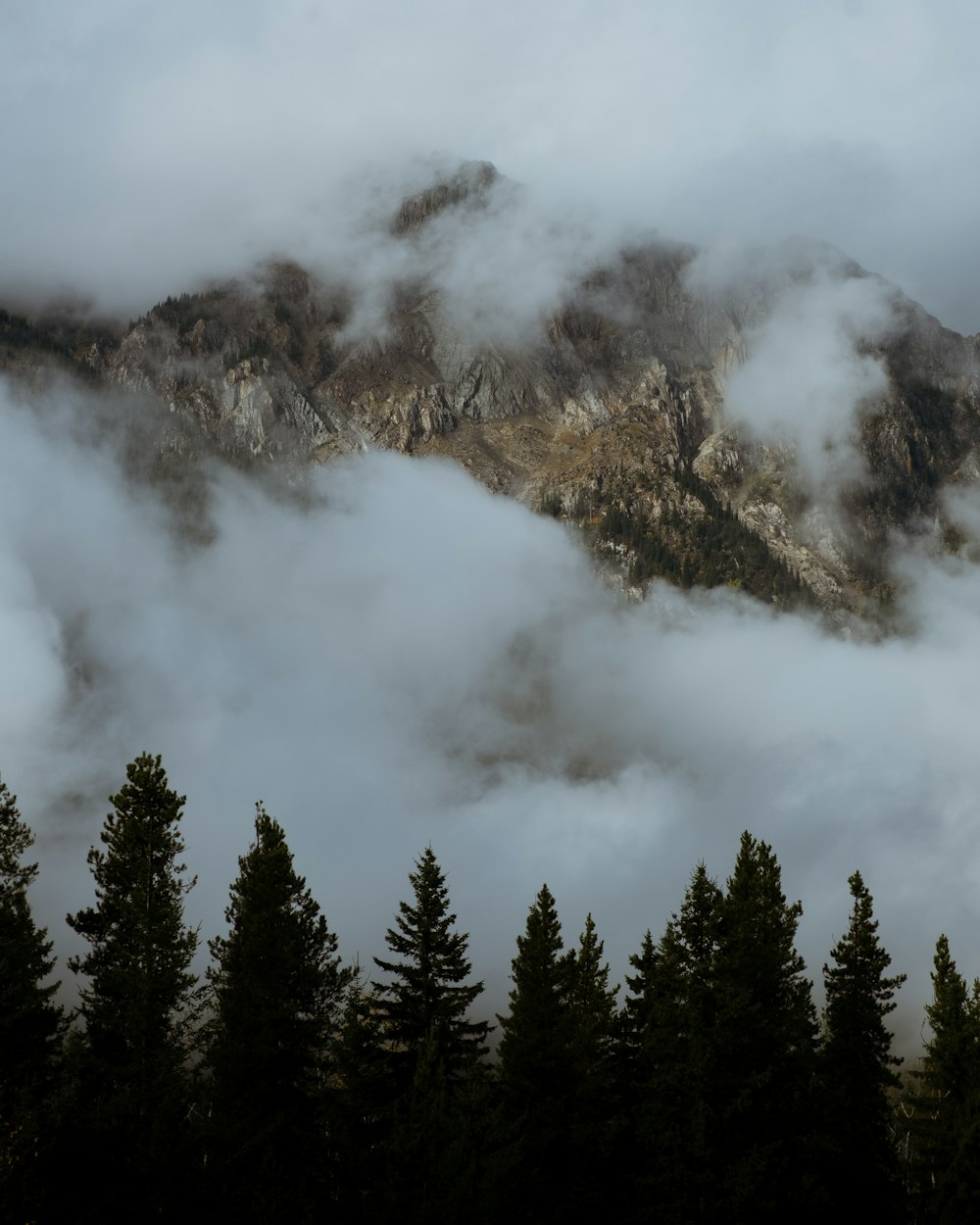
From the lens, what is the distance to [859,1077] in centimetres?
6147

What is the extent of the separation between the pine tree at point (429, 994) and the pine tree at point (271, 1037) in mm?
3095

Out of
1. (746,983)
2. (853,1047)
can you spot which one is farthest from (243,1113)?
(853,1047)

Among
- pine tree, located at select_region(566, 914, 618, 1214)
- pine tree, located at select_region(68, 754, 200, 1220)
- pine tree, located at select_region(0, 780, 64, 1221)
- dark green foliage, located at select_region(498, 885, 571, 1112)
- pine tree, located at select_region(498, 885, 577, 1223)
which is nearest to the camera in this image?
pine tree, located at select_region(0, 780, 64, 1221)

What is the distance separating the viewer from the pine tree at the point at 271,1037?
47.2m

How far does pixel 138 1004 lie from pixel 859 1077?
35269mm

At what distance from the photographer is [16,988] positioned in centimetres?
4878

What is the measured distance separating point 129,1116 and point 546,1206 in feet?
64.5

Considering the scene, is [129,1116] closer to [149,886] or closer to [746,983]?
[149,886]

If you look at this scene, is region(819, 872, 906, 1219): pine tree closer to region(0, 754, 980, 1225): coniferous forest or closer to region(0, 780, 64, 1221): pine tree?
region(0, 754, 980, 1225): coniferous forest

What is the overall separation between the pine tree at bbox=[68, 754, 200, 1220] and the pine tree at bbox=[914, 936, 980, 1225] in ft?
122

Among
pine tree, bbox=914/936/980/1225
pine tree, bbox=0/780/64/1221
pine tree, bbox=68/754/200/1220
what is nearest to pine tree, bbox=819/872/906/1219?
pine tree, bbox=914/936/980/1225

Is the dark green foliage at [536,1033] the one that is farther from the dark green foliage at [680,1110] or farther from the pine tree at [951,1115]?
the pine tree at [951,1115]

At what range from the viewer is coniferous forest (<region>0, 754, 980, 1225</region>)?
42719 millimetres

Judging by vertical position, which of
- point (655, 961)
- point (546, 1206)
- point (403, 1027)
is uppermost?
point (655, 961)
